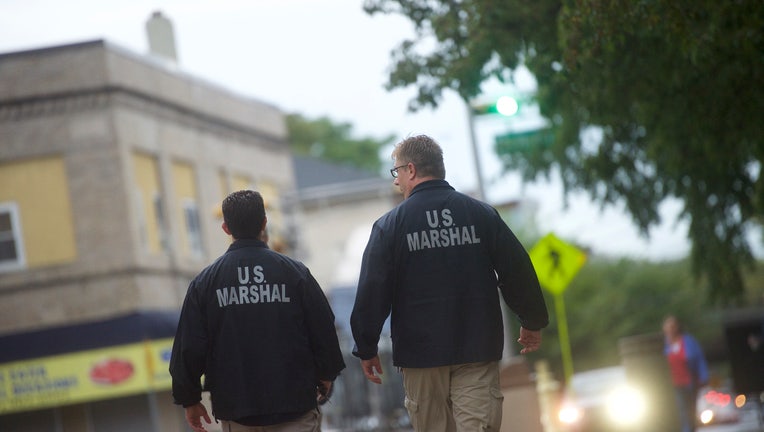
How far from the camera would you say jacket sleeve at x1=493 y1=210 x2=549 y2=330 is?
760cm

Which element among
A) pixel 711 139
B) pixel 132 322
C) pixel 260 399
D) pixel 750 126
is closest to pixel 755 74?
pixel 750 126

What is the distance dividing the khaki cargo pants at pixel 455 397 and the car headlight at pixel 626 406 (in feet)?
40.8

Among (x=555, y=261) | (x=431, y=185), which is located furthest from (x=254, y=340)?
(x=555, y=261)

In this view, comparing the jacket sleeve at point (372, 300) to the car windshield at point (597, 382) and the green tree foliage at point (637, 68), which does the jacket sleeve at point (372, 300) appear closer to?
the green tree foliage at point (637, 68)

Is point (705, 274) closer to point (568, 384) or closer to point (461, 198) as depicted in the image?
point (568, 384)

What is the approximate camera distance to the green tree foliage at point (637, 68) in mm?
11195

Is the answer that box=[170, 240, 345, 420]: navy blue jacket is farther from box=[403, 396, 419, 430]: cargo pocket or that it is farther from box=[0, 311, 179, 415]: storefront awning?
box=[0, 311, 179, 415]: storefront awning

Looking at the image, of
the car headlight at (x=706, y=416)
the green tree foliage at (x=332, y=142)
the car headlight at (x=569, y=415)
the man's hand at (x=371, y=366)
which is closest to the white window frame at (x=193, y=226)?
the car headlight at (x=706, y=416)

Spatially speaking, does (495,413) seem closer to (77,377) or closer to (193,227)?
(77,377)

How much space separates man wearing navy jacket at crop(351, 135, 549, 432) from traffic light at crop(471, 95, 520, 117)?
13.0m

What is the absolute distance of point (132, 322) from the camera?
1296 inches

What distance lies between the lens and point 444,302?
24.4ft

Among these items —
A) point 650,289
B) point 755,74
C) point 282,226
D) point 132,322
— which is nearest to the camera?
point 755,74

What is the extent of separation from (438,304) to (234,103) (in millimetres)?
35539
